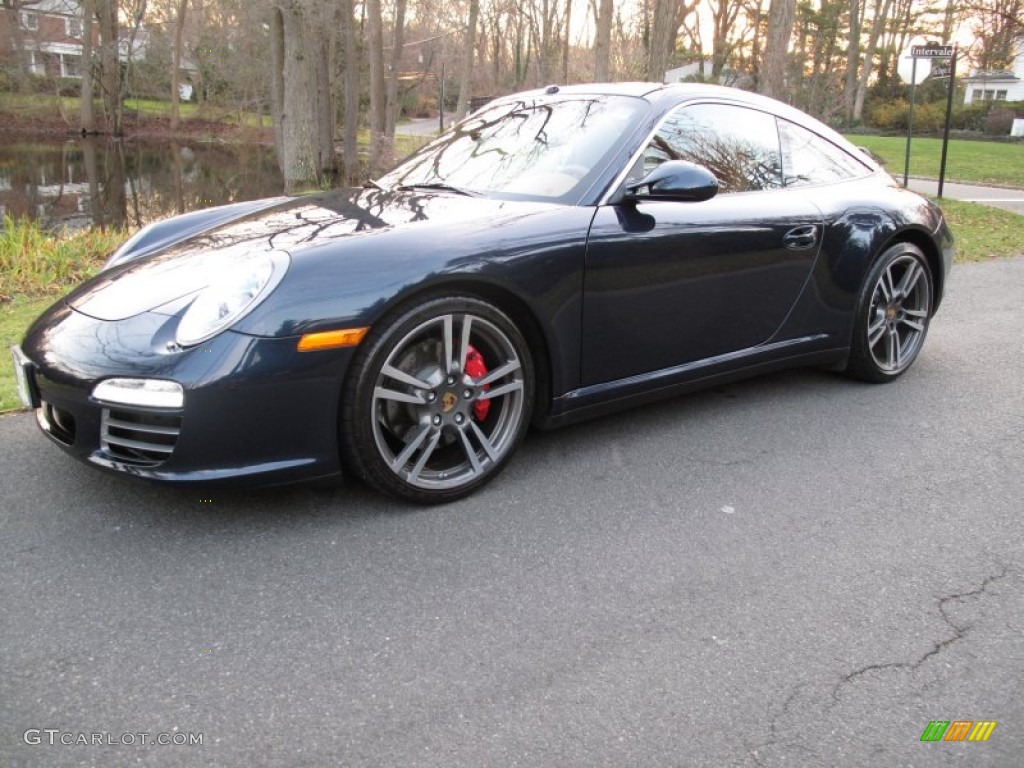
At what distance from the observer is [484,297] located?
9.68 ft

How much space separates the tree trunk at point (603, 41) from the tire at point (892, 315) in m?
10.8

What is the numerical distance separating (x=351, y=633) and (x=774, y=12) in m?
13.7

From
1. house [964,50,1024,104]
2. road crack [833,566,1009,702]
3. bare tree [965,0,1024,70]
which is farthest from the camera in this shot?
house [964,50,1024,104]

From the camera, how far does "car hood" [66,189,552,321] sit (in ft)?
9.08

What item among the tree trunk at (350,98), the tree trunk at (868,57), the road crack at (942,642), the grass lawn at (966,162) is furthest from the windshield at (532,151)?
the tree trunk at (868,57)

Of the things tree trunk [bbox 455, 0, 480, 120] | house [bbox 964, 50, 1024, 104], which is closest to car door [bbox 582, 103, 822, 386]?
tree trunk [bbox 455, 0, 480, 120]

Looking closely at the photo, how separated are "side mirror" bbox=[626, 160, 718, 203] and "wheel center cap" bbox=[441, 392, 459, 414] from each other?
1084 millimetres

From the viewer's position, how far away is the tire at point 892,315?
13.7 ft

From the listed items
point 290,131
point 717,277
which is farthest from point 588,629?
point 290,131

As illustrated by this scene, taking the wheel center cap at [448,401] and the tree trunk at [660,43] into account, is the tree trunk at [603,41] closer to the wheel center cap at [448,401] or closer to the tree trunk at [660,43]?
the tree trunk at [660,43]

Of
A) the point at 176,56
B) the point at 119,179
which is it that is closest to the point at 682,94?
the point at 119,179

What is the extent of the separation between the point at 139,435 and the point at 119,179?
2166 centimetres

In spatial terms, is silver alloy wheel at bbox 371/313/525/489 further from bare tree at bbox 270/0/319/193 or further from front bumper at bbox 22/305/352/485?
bare tree at bbox 270/0/319/193

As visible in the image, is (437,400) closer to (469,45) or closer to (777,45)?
(777,45)
